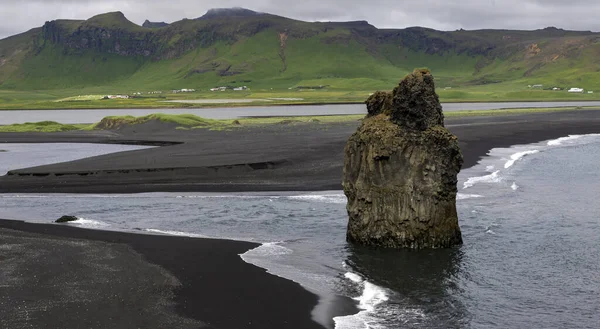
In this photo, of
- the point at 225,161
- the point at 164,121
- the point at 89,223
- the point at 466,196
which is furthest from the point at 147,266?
the point at 164,121

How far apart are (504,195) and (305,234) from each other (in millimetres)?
18202

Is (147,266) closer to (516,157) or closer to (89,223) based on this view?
(89,223)

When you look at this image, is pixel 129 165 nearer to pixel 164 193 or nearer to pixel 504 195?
pixel 164 193

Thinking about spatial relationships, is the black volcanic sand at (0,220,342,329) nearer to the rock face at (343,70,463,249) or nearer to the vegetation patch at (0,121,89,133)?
the rock face at (343,70,463,249)

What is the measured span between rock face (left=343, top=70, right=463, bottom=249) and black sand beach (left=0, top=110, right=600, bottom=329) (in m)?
6.49

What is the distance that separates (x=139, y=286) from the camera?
1085 inches

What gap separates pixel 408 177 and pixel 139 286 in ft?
45.9

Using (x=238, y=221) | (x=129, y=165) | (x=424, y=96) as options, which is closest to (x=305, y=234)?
(x=238, y=221)

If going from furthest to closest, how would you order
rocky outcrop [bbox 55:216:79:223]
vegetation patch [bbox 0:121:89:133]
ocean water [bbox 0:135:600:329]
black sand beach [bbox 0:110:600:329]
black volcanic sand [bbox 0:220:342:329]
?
1. vegetation patch [bbox 0:121:89:133]
2. rocky outcrop [bbox 55:216:79:223]
3. ocean water [bbox 0:135:600:329]
4. black sand beach [bbox 0:110:600:329]
5. black volcanic sand [bbox 0:220:342:329]

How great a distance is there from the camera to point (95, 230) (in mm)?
39562

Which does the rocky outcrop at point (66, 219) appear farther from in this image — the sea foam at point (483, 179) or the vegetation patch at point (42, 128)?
the vegetation patch at point (42, 128)

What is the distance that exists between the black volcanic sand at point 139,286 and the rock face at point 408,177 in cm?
658

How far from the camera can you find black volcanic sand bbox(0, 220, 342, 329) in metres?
23.9

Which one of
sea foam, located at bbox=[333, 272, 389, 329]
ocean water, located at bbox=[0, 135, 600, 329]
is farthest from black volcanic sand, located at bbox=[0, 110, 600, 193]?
sea foam, located at bbox=[333, 272, 389, 329]
